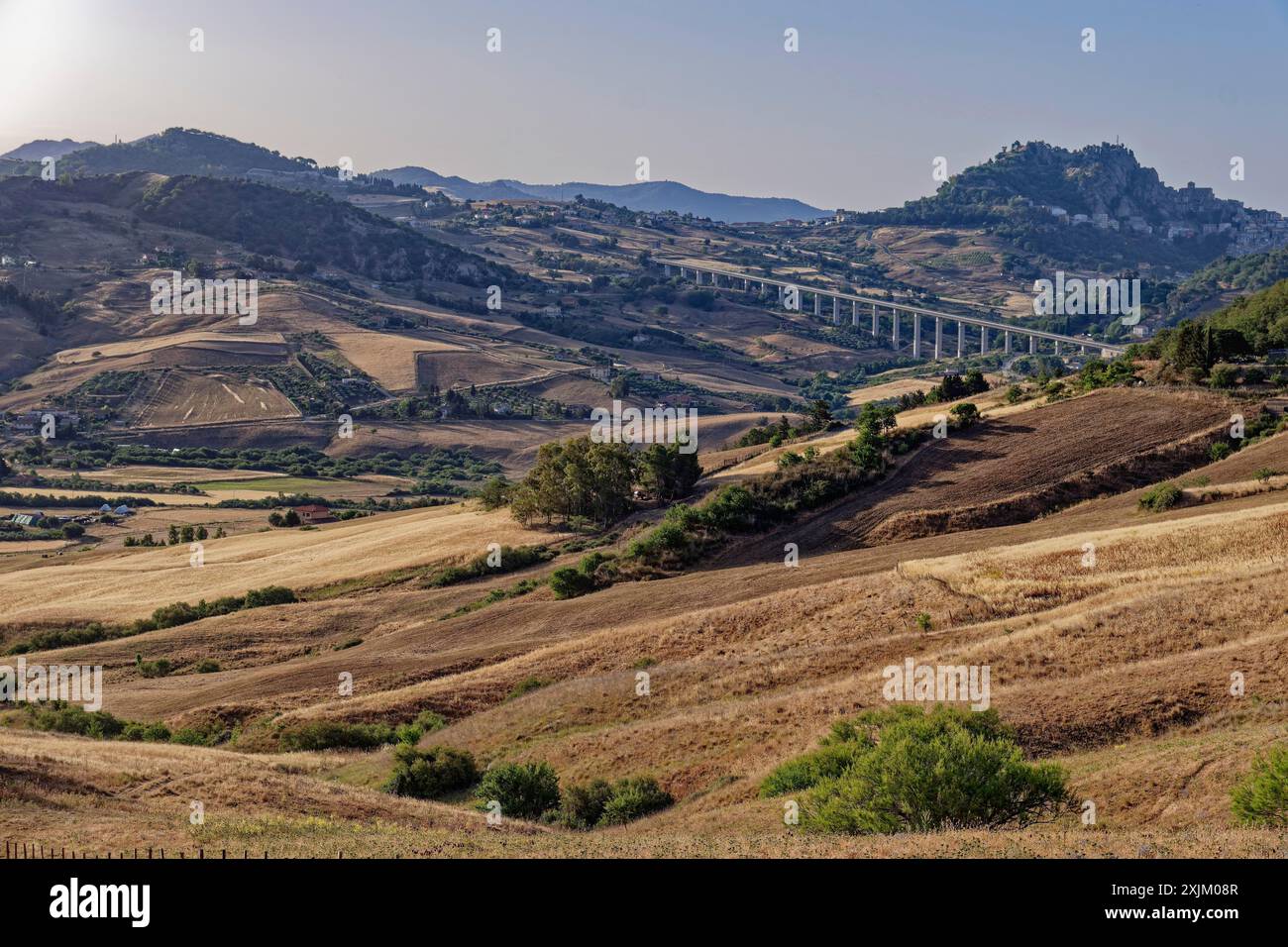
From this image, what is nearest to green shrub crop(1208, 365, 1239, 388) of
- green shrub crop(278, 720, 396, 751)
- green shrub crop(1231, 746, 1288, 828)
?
green shrub crop(278, 720, 396, 751)

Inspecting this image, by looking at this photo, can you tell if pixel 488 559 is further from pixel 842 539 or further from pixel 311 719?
pixel 311 719

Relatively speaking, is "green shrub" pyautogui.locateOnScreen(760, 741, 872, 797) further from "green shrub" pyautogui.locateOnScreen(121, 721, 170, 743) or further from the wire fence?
"green shrub" pyautogui.locateOnScreen(121, 721, 170, 743)

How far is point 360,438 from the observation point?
175 metres

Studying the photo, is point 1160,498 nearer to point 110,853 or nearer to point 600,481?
point 600,481

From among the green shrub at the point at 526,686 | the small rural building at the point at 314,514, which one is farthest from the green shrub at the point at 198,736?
the small rural building at the point at 314,514

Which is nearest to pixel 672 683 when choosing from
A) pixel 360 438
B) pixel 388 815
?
pixel 388 815

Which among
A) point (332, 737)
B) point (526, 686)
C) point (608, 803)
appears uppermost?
point (608, 803)

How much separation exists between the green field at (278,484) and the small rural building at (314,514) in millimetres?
20137

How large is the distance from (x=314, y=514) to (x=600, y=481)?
45458mm

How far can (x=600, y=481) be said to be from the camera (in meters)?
79.5

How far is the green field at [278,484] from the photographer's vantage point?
140875 mm

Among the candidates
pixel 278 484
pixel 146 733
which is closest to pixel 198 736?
pixel 146 733

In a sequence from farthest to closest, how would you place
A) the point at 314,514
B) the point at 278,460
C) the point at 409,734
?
the point at 278,460 < the point at 314,514 < the point at 409,734
